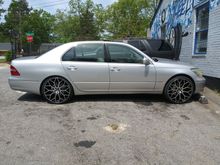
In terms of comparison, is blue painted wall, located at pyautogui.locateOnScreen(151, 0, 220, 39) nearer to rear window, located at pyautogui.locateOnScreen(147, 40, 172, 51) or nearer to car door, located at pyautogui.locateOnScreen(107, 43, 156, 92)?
rear window, located at pyautogui.locateOnScreen(147, 40, 172, 51)

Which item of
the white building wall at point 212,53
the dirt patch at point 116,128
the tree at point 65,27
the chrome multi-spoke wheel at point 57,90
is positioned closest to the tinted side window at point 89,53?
the chrome multi-spoke wheel at point 57,90

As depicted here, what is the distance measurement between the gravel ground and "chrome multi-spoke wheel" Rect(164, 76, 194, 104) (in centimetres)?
25

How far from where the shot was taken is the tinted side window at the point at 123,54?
7211 mm

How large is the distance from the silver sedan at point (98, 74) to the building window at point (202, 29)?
132 inches

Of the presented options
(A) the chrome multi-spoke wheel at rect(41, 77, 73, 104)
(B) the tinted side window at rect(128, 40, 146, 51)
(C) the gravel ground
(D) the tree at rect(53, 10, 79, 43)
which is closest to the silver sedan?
(A) the chrome multi-spoke wheel at rect(41, 77, 73, 104)

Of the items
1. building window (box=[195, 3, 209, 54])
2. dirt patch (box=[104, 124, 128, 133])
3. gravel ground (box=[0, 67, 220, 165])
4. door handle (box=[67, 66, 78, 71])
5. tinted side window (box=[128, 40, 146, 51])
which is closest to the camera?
gravel ground (box=[0, 67, 220, 165])

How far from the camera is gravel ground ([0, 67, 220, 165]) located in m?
4.16

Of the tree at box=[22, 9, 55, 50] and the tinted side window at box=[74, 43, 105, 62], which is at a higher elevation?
the tree at box=[22, 9, 55, 50]

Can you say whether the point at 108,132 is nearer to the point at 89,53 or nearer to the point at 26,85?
the point at 89,53

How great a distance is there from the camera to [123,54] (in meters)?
7.23

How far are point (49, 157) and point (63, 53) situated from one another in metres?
3.49

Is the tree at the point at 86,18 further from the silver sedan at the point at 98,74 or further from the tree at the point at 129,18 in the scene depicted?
the silver sedan at the point at 98,74

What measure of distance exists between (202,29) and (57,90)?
6.06 m

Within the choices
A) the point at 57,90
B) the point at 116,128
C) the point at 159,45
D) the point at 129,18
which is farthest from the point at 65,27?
the point at 116,128
